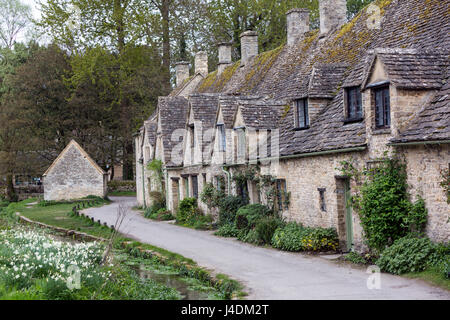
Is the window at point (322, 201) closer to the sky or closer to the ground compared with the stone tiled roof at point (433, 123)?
closer to the ground

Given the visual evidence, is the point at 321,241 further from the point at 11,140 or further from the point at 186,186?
the point at 11,140

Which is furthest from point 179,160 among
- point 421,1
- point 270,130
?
point 421,1

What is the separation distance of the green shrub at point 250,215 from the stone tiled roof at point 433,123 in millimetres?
7541

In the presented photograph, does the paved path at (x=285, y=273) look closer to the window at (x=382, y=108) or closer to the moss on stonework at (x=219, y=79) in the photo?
the window at (x=382, y=108)

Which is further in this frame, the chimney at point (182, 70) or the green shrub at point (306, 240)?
the chimney at point (182, 70)

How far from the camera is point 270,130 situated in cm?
2167

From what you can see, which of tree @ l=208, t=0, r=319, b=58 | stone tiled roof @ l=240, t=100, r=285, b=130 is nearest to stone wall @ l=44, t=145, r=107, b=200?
tree @ l=208, t=0, r=319, b=58

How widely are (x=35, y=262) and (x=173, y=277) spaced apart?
3703 millimetres

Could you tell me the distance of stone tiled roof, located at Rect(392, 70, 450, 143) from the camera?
12.6m

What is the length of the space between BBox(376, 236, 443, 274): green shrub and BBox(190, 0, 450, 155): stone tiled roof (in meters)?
3.14

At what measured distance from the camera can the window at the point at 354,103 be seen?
1657 cm

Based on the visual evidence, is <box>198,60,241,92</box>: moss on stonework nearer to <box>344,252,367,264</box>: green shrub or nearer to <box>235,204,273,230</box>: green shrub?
<box>235,204,273,230</box>: green shrub

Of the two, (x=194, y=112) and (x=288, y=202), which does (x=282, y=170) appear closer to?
(x=288, y=202)

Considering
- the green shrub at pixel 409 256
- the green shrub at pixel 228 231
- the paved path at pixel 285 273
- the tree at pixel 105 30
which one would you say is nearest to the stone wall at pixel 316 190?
the paved path at pixel 285 273
